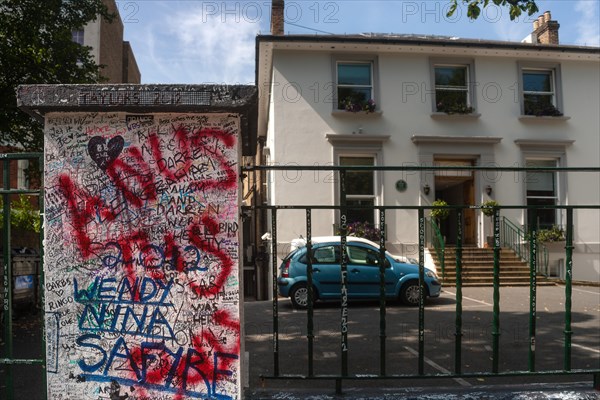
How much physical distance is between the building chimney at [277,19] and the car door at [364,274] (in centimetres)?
839

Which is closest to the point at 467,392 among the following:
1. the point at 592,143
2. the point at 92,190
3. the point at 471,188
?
the point at 92,190

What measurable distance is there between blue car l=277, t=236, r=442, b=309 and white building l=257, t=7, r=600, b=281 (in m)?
3.63

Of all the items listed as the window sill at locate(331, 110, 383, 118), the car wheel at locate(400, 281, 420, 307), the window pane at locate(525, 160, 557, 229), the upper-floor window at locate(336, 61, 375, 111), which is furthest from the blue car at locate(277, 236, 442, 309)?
the window pane at locate(525, 160, 557, 229)

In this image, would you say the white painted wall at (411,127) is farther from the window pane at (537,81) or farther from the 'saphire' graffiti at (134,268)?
the 'saphire' graffiti at (134,268)

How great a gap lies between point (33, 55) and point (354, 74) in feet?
33.2

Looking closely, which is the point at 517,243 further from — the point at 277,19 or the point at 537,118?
the point at 277,19

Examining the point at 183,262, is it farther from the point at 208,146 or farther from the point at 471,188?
the point at 471,188

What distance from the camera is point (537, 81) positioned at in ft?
57.2

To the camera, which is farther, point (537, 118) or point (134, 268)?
point (537, 118)

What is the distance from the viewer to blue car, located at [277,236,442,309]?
11.1 metres

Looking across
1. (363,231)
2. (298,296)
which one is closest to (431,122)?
(363,231)

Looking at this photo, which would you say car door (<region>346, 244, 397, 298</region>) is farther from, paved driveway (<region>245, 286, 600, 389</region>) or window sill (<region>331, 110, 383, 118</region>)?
window sill (<region>331, 110, 383, 118</region>)

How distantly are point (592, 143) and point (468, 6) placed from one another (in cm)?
1296

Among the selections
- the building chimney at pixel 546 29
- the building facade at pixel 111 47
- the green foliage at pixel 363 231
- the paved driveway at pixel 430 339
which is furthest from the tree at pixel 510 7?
the building facade at pixel 111 47
